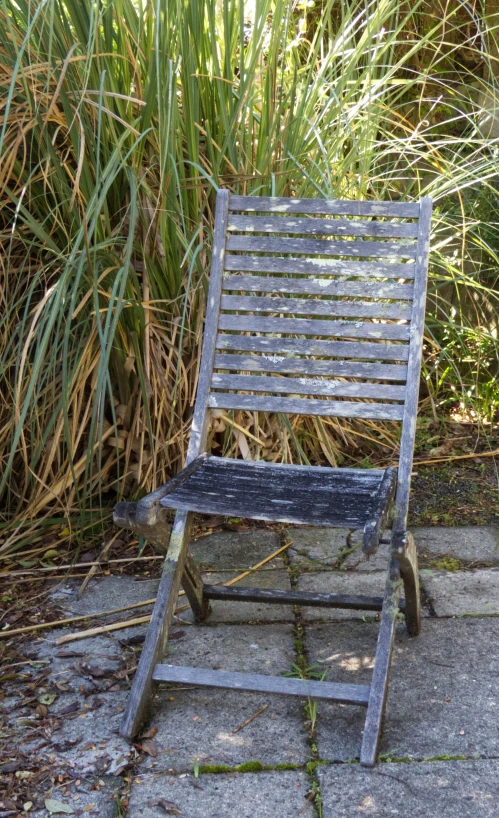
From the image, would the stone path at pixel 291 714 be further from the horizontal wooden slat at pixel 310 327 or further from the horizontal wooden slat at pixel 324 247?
the horizontal wooden slat at pixel 324 247

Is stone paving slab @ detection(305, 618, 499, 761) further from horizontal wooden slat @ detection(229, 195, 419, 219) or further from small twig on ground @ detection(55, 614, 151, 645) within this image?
horizontal wooden slat @ detection(229, 195, 419, 219)

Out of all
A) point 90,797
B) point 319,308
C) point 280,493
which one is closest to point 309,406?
point 319,308

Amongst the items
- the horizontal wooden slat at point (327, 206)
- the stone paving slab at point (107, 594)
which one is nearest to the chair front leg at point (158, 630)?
the stone paving slab at point (107, 594)

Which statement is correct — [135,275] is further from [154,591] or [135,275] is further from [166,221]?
[154,591]

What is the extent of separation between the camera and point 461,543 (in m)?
2.97

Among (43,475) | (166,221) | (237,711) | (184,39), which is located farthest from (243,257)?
(237,711)

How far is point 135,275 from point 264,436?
Answer: 77 centimetres

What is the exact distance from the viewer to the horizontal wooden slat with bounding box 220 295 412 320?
239 centimetres

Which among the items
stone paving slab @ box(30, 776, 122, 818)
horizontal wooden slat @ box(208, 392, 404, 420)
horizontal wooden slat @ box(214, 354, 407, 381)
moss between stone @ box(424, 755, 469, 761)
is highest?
horizontal wooden slat @ box(214, 354, 407, 381)

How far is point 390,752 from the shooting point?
1.91 m

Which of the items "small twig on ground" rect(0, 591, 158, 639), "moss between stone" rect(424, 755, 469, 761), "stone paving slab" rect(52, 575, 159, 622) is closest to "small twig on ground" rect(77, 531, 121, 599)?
"stone paving slab" rect(52, 575, 159, 622)

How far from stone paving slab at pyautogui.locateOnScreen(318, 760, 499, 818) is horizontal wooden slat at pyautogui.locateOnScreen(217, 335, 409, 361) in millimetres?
1083

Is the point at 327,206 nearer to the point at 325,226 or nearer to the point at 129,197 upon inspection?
the point at 325,226

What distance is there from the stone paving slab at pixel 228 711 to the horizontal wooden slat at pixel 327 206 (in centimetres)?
121
